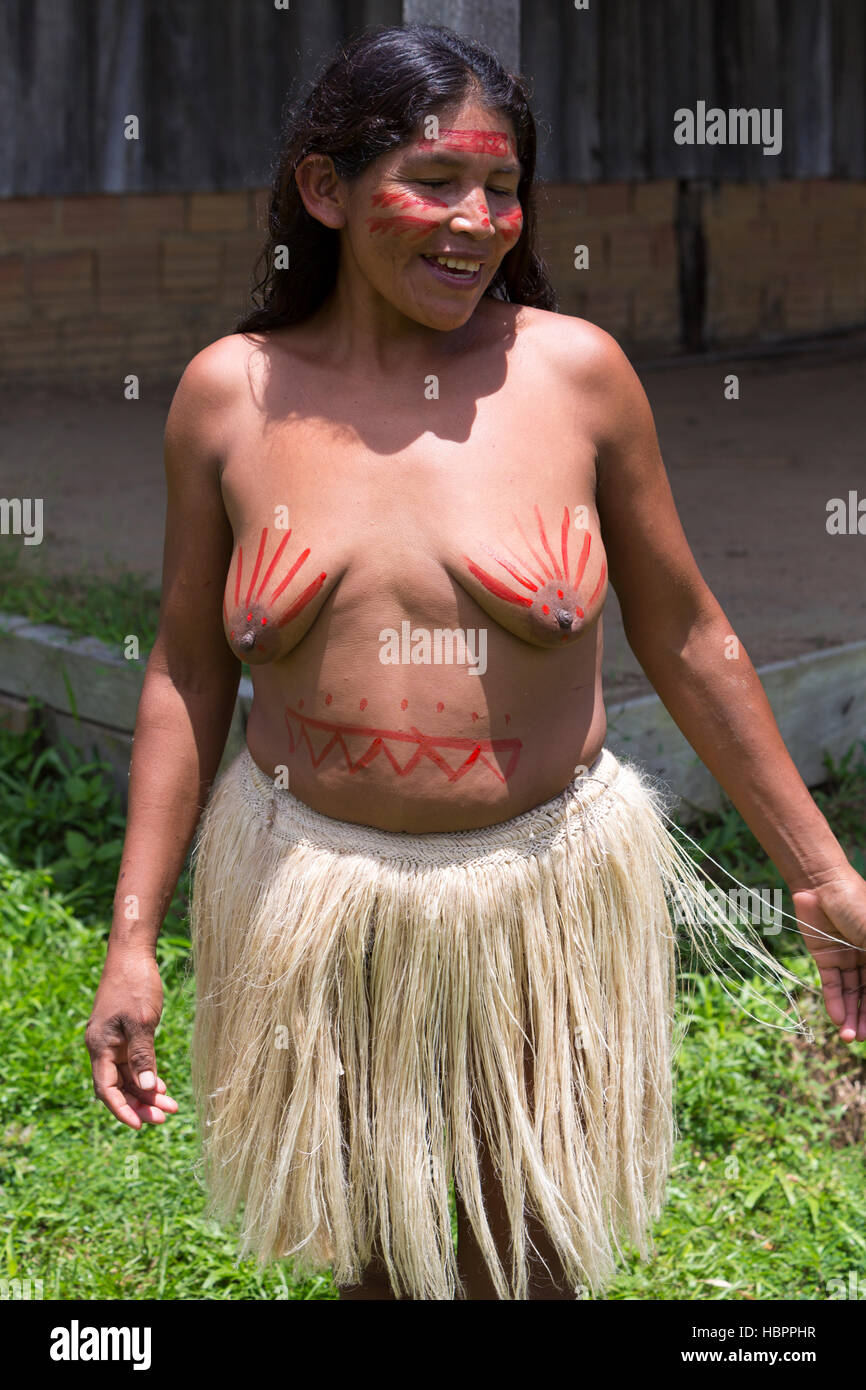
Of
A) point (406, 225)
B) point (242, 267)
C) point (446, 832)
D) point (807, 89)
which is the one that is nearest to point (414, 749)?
point (446, 832)

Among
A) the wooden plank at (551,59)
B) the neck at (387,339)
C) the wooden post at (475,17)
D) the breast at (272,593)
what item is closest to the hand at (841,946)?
the breast at (272,593)

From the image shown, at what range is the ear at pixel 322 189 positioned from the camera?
1.86m

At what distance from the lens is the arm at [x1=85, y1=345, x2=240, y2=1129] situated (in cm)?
191

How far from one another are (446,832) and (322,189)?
0.85m

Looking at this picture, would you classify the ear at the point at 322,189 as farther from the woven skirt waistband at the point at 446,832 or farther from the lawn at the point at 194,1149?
the lawn at the point at 194,1149

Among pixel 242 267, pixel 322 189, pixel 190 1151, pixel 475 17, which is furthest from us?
pixel 242 267

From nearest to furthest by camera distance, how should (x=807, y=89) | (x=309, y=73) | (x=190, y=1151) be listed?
(x=190, y=1151) → (x=309, y=73) → (x=807, y=89)

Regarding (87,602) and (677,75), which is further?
(677,75)

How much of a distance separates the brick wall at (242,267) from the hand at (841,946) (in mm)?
6224

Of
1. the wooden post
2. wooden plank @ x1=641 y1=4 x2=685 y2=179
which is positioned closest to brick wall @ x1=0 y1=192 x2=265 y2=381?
wooden plank @ x1=641 y1=4 x2=685 y2=179

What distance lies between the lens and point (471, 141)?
5.79ft

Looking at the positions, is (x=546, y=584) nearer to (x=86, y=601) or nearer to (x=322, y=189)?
(x=322, y=189)

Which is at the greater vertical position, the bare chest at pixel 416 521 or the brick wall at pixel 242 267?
the brick wall at pixel 242 267

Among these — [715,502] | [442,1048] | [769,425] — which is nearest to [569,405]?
[442,1048]
